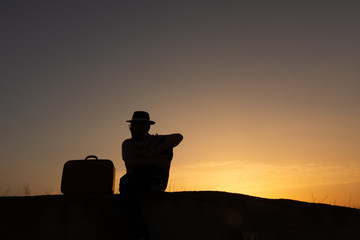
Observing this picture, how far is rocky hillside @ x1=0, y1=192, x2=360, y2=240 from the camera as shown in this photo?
13.9 ft

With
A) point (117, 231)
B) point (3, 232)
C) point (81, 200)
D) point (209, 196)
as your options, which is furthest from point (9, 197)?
point (209, 196)

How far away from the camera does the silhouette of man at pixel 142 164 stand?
13.2 ft

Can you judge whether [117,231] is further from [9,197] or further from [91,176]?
[9,197]

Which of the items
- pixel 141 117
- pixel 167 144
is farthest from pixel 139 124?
pixel 167 144

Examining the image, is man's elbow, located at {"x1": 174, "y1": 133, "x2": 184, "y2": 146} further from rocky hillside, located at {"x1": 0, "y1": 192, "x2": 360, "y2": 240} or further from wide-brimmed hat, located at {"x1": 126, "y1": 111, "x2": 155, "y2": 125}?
rocky hillside, located at {"x1": 0, "y1": 192, "x2": 360, "y2": 240}

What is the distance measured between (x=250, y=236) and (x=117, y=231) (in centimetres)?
150

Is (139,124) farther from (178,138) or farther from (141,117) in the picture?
(178,138)

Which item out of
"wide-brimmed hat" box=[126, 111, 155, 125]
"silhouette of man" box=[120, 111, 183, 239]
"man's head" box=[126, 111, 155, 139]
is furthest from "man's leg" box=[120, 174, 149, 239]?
"wide-brimmed hat" box=[126, 111, 155, 125]

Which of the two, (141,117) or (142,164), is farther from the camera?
(141,117)

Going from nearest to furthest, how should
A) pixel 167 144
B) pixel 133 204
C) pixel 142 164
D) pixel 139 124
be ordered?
pixel 133 204 → pixel 142 164 → pixel 167 144 → pixel 139 124


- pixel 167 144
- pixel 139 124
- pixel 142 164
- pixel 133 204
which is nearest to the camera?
pixel 133 204

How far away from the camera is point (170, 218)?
4277 millimetres

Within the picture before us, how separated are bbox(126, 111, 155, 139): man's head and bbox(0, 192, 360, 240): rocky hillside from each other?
77 cm

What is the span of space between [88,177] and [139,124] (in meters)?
0.88
